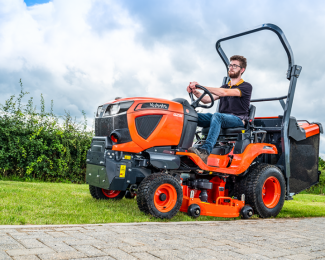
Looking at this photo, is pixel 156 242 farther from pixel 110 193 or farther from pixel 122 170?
pixel 110 193

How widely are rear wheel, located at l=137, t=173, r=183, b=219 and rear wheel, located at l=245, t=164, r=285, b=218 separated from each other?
129cm

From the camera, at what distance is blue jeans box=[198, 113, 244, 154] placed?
4.77m

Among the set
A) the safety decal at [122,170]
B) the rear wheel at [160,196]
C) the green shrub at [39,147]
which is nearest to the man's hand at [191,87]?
the rear wheel at [160,196]

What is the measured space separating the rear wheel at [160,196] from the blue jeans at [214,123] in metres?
0.88

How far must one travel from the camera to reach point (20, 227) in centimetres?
306

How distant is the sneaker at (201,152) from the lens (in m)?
4.56

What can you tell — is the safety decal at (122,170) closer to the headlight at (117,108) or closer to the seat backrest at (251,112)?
the headlight at (117,108)

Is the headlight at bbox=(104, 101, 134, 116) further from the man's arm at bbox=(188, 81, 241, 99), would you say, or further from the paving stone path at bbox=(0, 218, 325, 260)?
the paving stone path at bbox=(0, 218, 325, 260)

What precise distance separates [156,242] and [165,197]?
4.12 ft

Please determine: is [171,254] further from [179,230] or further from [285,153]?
[285,153]

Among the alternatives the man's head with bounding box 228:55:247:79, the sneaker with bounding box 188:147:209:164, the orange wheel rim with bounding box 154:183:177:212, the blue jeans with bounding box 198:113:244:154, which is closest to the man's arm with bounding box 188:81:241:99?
the blue jeans with bounding box 198:113:244:154

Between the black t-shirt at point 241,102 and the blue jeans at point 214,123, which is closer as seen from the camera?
the blue jeans at point 214,123

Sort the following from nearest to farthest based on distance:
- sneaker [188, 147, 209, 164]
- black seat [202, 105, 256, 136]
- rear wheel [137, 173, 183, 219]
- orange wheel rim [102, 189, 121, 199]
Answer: rear wheel [137, 173, 183, 219] < sneaker [188, 147, 209, 164] < black seat [202, 105, 256, 136] < orange wheel rim [102, 189, 121, 199]

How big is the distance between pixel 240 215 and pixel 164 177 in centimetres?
149
